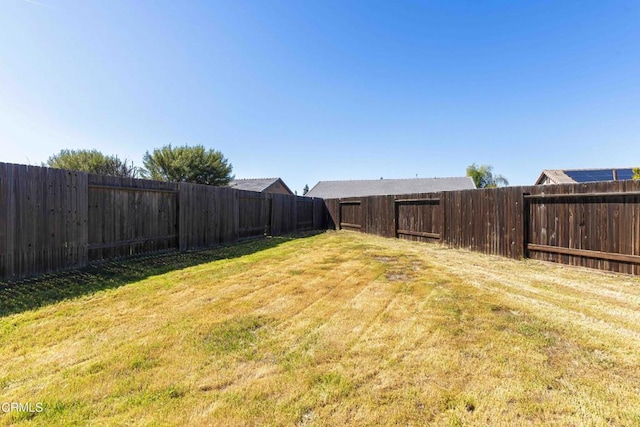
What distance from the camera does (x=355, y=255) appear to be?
22.7 ft

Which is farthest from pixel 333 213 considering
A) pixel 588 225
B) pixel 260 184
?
pixel 260 184

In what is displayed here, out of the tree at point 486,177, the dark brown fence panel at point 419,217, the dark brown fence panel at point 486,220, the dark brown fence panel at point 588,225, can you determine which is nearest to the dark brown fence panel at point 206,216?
the dark brown fence panel at point 419,217

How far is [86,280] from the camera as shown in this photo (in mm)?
4270

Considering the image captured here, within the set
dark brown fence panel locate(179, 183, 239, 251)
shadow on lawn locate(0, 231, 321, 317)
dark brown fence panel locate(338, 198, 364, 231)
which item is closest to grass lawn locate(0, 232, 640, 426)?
shadow on lawn locate(0, 231, 321, 317)

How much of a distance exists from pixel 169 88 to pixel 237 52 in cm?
322

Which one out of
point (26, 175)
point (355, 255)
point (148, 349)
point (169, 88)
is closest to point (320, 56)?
point (169, 88)

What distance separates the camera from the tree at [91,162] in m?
19.1

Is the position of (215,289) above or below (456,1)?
below

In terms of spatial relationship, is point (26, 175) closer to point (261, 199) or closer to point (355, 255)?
point (355, 255)

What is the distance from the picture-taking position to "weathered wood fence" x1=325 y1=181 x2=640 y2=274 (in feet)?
15.0

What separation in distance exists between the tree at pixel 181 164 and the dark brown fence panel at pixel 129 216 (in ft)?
57.3

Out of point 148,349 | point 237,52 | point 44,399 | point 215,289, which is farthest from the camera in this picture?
point 237,52

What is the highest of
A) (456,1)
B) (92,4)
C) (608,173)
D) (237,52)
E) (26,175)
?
(456,1)

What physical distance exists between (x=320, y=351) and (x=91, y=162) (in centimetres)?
2394
